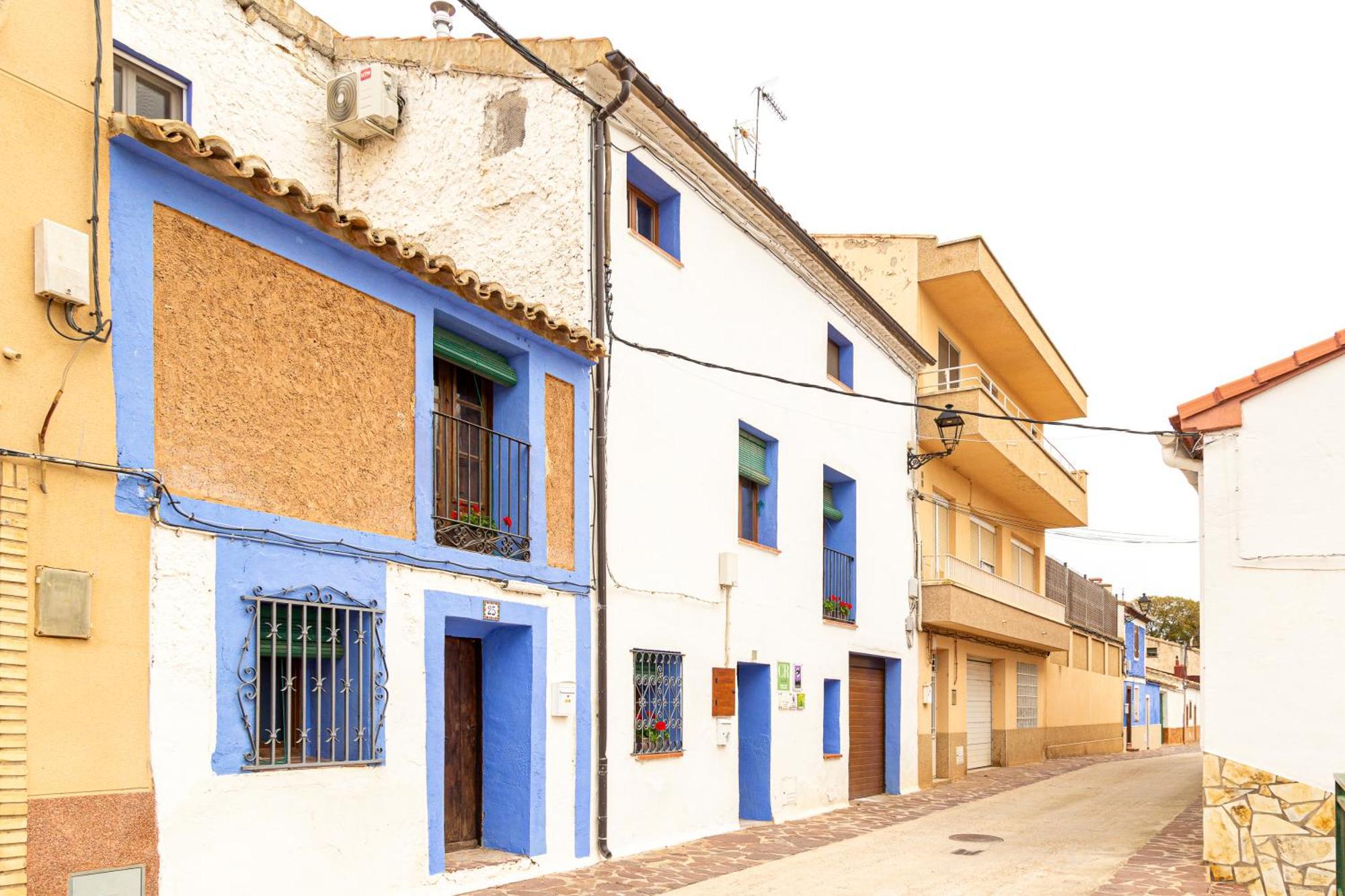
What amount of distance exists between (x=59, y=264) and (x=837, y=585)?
39.6 ft

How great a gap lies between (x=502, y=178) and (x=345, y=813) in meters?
6.34

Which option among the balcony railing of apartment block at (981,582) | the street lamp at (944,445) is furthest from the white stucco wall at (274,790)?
the balcony railing of apartment block at (981,582)

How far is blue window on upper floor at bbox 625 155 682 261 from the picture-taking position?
12.5 metres

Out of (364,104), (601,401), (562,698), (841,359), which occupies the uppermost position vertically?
(364,104)

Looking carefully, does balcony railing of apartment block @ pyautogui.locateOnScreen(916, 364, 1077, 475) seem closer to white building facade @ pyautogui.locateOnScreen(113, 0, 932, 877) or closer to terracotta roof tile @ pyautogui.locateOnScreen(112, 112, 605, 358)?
white building facade @ pyautogui.locateOnScreen(113, 0, 932, 877)

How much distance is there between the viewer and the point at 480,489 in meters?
10.1

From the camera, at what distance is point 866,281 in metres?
20.9

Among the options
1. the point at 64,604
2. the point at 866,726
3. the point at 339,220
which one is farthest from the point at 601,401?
the point at 866,726

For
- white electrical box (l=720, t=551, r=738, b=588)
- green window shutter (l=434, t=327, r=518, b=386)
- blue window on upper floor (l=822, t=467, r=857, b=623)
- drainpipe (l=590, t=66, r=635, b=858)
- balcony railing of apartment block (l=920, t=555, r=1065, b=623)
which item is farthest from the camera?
balcony railing of apartment block (l=920, t=555, r=1065, b=623)

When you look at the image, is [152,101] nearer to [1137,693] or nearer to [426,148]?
[426,148]

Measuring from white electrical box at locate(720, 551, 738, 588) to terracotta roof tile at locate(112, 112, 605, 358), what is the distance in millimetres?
3188

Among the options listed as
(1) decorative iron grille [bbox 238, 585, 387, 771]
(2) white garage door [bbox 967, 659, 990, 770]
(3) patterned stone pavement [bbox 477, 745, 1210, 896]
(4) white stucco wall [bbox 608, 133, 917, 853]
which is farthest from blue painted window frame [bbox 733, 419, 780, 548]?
(2) white garage door [bbox 967, 659, 990, 770]

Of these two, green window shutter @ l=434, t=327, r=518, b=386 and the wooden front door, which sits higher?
green window shutter @ l=434, t=327, r=518, b=386

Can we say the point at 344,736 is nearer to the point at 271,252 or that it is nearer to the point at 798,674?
the point at 271,252
